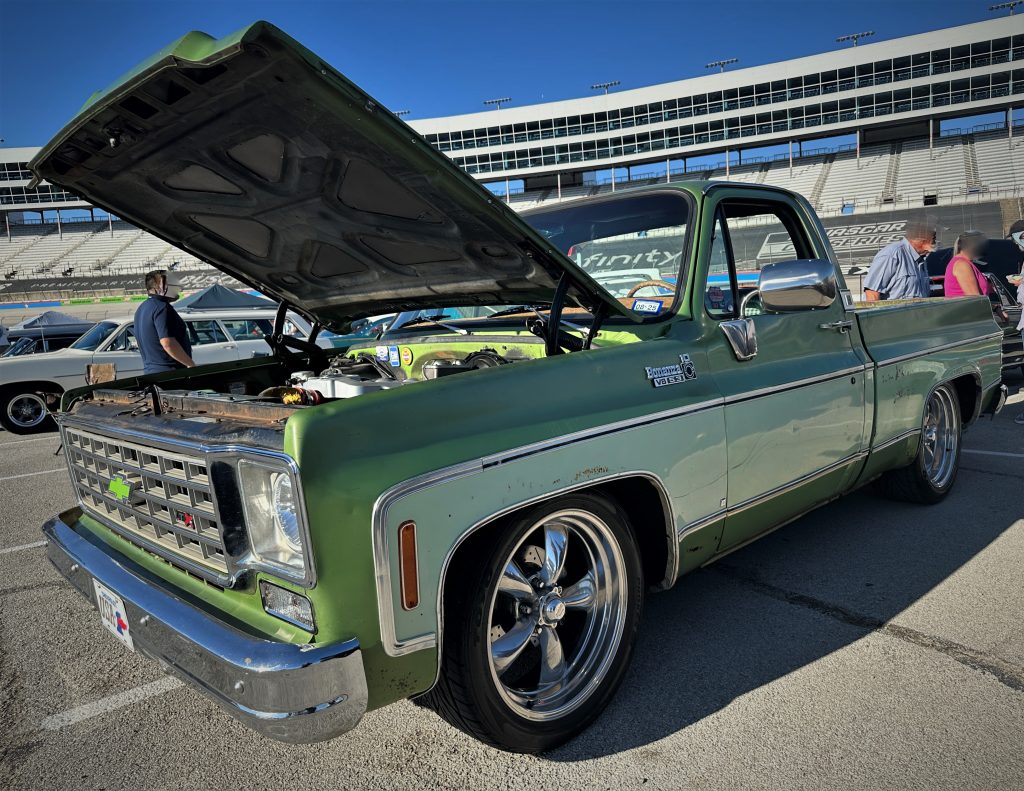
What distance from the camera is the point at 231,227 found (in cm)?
314

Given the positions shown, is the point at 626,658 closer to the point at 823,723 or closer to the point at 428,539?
the point at 823,723

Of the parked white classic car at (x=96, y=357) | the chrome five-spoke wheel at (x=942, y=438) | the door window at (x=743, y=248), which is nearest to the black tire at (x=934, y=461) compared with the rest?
the chrome five-spoke wheel at (x=942, y=438)

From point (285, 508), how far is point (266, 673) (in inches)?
15.8

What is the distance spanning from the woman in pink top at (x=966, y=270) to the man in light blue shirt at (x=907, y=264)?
0.94ft

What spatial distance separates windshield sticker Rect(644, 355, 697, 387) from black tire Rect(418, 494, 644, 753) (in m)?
0.48

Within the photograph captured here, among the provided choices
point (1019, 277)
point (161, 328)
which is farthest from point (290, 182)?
point (1019, 277)

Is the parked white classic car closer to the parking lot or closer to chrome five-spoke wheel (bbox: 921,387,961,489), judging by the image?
the parking lot

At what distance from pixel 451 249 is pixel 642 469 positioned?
1.13 metres

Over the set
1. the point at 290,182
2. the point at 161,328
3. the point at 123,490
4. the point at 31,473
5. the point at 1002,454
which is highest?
the point at 290,182

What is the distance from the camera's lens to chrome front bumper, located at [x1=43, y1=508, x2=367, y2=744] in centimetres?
173

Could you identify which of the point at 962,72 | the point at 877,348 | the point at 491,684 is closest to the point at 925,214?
→ the point at 962,72

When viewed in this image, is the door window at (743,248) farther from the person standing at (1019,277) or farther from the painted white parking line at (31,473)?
A: the painted white parking line at (31,473)

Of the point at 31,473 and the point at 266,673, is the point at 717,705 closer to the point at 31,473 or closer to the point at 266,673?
the point at 266,673

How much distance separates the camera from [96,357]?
1043cm
